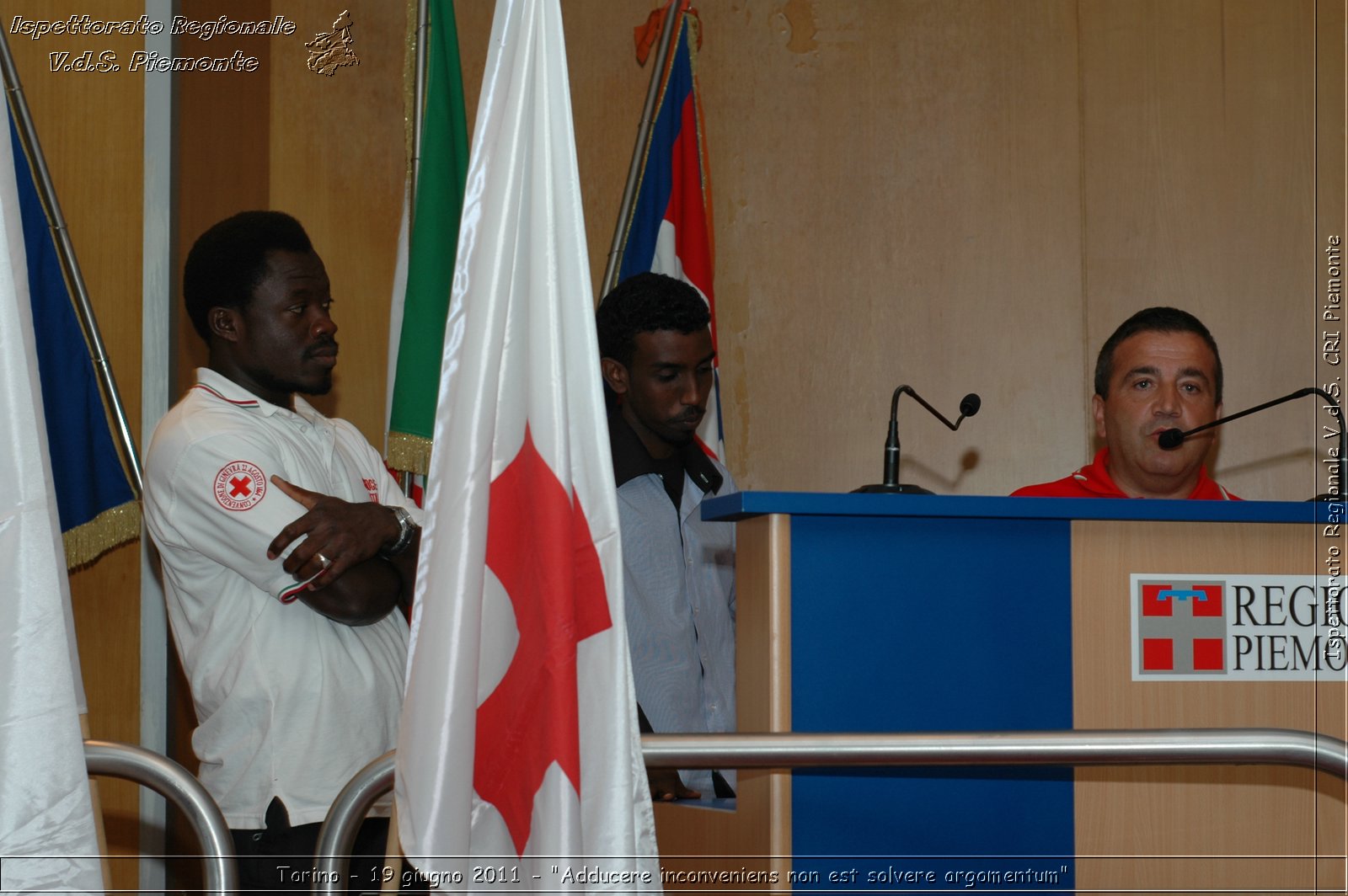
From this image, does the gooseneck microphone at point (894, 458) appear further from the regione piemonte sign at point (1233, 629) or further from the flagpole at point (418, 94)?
the flagpole at point (418, 94)

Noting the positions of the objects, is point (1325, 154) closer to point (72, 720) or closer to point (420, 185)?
point (420, 185)

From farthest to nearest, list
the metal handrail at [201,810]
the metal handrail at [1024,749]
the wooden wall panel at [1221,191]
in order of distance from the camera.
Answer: the wooden wall panel at [1221,191]
the metal handrail at [1024,749]
the metal handrail at [201,810]

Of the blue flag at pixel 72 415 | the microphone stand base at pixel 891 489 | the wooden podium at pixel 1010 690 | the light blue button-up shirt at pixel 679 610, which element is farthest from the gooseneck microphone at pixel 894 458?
the blue flag at pixel 72 415

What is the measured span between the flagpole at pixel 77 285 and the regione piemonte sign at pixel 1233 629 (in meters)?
2.70

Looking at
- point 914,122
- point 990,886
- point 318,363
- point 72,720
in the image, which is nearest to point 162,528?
point 318,363

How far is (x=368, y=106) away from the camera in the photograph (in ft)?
16.0

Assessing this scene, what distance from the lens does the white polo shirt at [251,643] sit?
250 cm

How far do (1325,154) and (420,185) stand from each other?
10.4 feet

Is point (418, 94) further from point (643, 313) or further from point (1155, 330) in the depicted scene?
point (1155, 330)

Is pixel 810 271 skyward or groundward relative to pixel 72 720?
skyward

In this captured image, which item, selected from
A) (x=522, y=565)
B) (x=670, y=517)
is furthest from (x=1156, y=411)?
(x=522, y=565)

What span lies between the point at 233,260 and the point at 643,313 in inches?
40.2

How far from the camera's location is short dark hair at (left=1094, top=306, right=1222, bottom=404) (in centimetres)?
328

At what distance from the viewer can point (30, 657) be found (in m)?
1.70
